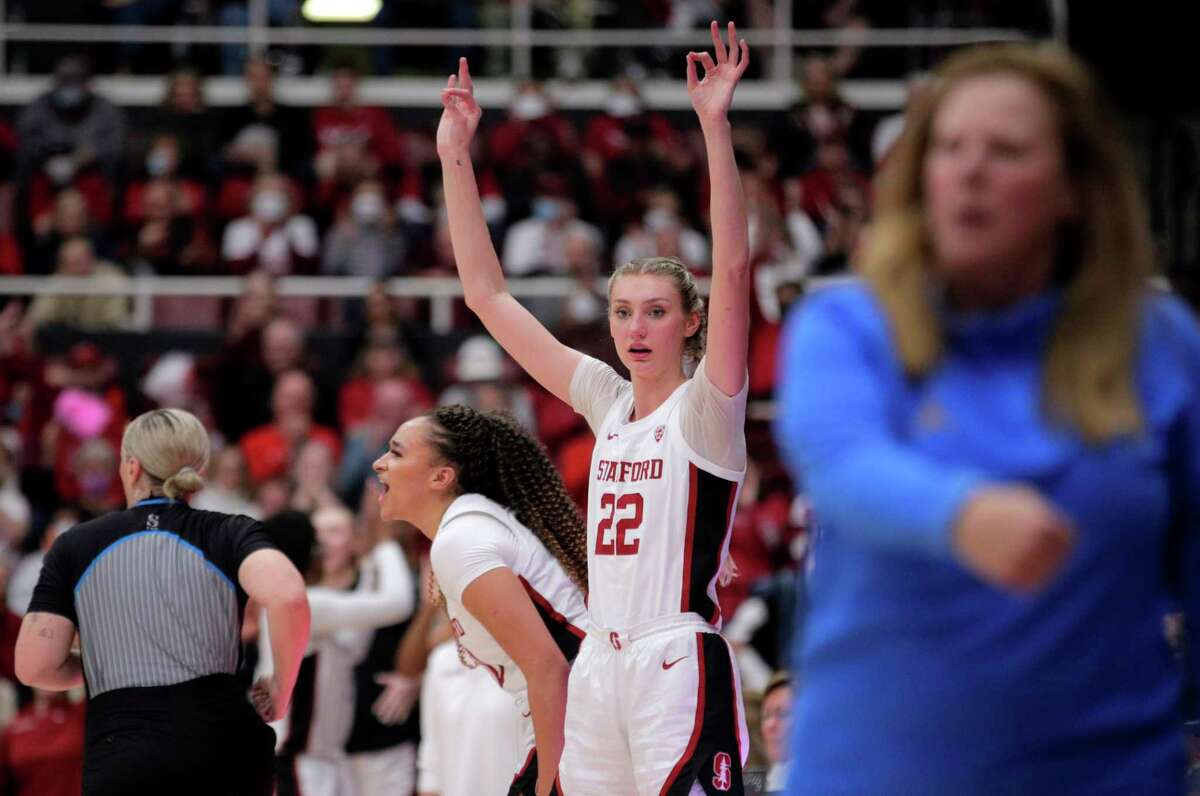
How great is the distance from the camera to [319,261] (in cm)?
1422

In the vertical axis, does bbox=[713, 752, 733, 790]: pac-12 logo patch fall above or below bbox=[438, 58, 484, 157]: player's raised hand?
below

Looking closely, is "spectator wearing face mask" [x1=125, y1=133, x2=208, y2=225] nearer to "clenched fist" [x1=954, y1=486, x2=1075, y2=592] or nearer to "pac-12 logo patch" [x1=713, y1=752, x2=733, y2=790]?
"pac-12 logo patch" [x1=713, y1=752, x2=733, y2=790]

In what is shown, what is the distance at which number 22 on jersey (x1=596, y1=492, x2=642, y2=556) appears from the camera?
4562 millimetres

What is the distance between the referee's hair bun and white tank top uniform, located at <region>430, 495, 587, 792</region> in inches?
27.9

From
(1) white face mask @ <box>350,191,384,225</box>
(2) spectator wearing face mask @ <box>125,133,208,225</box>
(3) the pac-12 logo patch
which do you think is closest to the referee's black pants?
(3) the pac-12 logo patch

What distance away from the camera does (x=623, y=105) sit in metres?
15.9

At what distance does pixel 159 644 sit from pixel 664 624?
1.40 meters

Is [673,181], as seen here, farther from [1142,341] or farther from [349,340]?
[1142,341]

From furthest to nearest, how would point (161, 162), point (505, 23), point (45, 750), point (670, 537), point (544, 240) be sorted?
point (505, 23), point (161, 162), point (544, 240), point (45, 750), point (670, 537)

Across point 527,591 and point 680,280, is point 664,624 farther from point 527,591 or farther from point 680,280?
point 680,280

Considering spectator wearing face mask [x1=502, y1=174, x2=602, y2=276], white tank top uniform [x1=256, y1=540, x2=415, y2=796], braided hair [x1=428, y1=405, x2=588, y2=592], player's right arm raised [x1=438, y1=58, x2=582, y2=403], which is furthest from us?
spectator wearing face mask [x1=502, y1=174, x2=602, y2=276]

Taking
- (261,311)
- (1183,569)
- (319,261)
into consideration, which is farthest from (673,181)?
(1183,569)

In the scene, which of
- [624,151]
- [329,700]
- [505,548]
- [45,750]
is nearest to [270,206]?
[624,151]

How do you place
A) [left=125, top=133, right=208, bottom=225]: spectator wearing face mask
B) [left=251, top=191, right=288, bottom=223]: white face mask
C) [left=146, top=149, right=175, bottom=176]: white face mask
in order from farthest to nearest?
[left=146, top=149, right=175, bottom=176]: white face mask → [left=125, top=133, right=208, bottom=225]: spectator wearing face mask → [left=251, top=191, right=288, bottom=223]: white face mask
